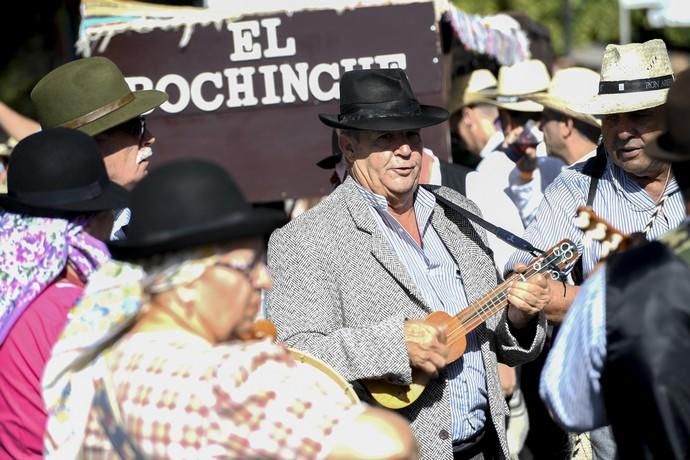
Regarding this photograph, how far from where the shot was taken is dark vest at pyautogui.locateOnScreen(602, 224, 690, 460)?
9.51ft

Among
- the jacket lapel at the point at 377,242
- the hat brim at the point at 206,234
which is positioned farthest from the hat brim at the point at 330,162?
the hat brim at the point at 206,234

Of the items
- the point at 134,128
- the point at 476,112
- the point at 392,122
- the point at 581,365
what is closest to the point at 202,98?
the point at 134,128

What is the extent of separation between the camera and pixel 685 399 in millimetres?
2900

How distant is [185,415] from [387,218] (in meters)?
2.18

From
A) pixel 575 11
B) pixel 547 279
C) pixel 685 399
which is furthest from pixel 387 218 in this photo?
pixel 575 11

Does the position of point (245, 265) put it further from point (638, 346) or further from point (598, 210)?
point (598, 210)

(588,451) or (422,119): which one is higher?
(422,119)

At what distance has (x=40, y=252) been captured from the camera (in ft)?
12.4

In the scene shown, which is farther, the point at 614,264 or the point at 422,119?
the point at 422,119

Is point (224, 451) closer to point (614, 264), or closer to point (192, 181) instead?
point (192, 181)

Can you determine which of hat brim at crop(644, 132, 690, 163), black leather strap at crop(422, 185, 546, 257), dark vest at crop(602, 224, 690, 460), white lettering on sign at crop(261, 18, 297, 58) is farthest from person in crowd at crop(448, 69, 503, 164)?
dark vest at crop(602, 224, 690, 460)

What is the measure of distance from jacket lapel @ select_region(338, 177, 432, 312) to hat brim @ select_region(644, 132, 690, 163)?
1421 mm

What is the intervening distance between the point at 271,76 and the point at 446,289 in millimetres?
1874

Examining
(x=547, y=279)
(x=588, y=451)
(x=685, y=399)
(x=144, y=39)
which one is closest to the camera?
(x=685, y=399)
